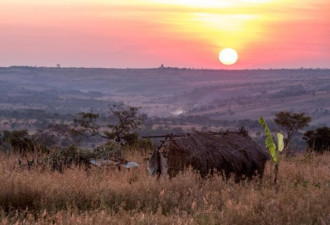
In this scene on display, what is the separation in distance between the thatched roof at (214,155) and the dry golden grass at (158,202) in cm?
52

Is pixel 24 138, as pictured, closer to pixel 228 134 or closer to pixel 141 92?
pixel 228 134

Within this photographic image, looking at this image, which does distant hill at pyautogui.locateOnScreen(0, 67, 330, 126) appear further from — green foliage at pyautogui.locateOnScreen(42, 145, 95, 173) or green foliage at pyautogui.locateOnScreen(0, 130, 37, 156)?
green foliage at pyautogui.locateOnScreen(42, 145, 95, 173)

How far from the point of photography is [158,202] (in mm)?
8117

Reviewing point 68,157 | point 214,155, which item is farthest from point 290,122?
point 214,155

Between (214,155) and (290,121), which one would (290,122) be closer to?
(290,121)

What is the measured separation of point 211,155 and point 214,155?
0.29ft

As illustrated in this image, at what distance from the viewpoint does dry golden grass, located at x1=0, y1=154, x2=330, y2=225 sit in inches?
263

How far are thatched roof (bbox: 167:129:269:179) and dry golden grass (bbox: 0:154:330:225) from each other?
0.52 m

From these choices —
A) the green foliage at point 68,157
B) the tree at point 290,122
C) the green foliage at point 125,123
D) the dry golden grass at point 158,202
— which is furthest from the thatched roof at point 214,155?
the tree at point 290,122

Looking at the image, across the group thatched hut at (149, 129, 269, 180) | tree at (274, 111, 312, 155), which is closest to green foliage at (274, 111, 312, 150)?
tree at (274, 111, 312, 155)

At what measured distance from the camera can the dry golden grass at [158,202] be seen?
22.0 feet

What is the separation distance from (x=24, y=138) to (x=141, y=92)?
155464 millimetres

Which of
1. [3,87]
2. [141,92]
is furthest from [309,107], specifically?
[3,87]

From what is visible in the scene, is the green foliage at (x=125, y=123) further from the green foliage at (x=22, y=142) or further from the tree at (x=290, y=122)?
the tree at (x=290, y=122)
